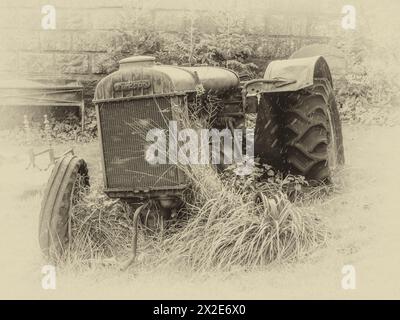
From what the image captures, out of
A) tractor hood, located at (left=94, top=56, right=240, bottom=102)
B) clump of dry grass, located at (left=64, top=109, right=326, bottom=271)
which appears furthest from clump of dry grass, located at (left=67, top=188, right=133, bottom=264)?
tractor hood, located at (left=94, top=56, right=240, bottom=102)

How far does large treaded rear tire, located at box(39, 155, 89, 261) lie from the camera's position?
4.65 metres

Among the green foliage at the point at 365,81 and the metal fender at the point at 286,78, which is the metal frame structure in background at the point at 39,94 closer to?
the green foliage at the point at 365,81

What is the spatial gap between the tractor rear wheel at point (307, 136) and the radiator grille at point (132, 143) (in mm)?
1520

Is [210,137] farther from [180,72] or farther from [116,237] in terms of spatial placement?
[116,237]

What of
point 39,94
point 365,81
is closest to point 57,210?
point 39,94

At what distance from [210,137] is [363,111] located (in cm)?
450

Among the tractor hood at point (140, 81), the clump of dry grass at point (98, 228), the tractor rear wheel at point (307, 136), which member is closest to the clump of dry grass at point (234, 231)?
the clump of dry grass at point (98, 228)

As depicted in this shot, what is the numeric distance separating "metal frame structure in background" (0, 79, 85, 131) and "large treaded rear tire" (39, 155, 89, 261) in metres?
4.38

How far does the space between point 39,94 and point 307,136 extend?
15.7ft

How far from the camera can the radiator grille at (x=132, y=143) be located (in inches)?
188

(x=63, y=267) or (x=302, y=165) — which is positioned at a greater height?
(x=302, y=165)

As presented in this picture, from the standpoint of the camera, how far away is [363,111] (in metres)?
9.33

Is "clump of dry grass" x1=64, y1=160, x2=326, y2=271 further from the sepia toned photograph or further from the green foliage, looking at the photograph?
the green foliage

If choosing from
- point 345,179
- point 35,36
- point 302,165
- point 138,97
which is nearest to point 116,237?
point 138,97
